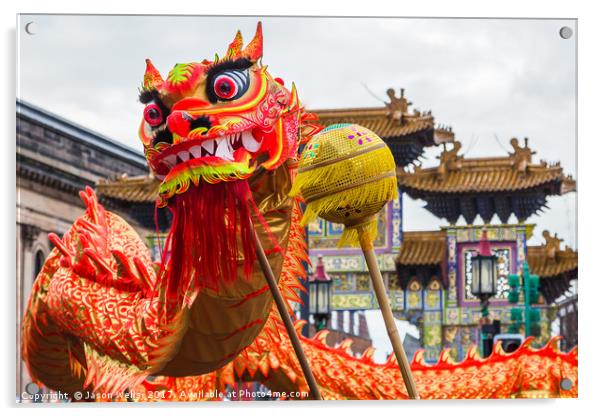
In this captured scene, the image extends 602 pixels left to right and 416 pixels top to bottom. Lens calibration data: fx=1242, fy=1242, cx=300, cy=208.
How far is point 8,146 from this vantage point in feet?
13.4

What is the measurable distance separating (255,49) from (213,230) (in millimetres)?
570

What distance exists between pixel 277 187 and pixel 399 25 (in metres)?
0.77

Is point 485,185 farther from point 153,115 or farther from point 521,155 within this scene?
point 153,115

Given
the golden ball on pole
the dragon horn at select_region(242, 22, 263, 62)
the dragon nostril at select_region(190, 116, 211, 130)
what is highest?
the dragon horn at select_region(242, 22, 263, 62)

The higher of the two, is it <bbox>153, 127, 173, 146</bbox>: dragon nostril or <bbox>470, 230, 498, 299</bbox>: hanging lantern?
<bbox>153, 127, 173, 146</bbox>: dragon nostril

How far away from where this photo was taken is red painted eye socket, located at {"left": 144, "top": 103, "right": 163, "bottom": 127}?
3717 mm

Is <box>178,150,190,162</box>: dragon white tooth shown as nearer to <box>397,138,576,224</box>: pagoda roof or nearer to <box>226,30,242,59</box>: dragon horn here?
<box>226,30,242,59</box>: dragon horn

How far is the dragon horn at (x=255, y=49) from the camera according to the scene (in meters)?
3.75

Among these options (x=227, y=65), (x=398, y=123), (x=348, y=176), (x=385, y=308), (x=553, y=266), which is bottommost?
(x=385, y=308)

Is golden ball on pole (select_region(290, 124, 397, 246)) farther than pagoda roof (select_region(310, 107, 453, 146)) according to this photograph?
No

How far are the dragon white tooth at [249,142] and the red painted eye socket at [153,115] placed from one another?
254 millimetres

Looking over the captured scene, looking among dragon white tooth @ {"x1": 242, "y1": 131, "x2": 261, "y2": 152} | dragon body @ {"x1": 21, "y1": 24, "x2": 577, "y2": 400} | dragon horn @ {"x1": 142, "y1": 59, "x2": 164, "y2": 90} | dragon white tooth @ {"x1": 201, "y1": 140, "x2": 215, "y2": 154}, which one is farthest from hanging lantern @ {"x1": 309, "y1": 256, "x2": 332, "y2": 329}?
dragon horn @ {"x1": 142, "y1": 59, "x2": 164, "y2": 90}

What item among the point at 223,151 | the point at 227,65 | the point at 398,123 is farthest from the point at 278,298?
the point at 398,123

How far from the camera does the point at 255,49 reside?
376 cm
